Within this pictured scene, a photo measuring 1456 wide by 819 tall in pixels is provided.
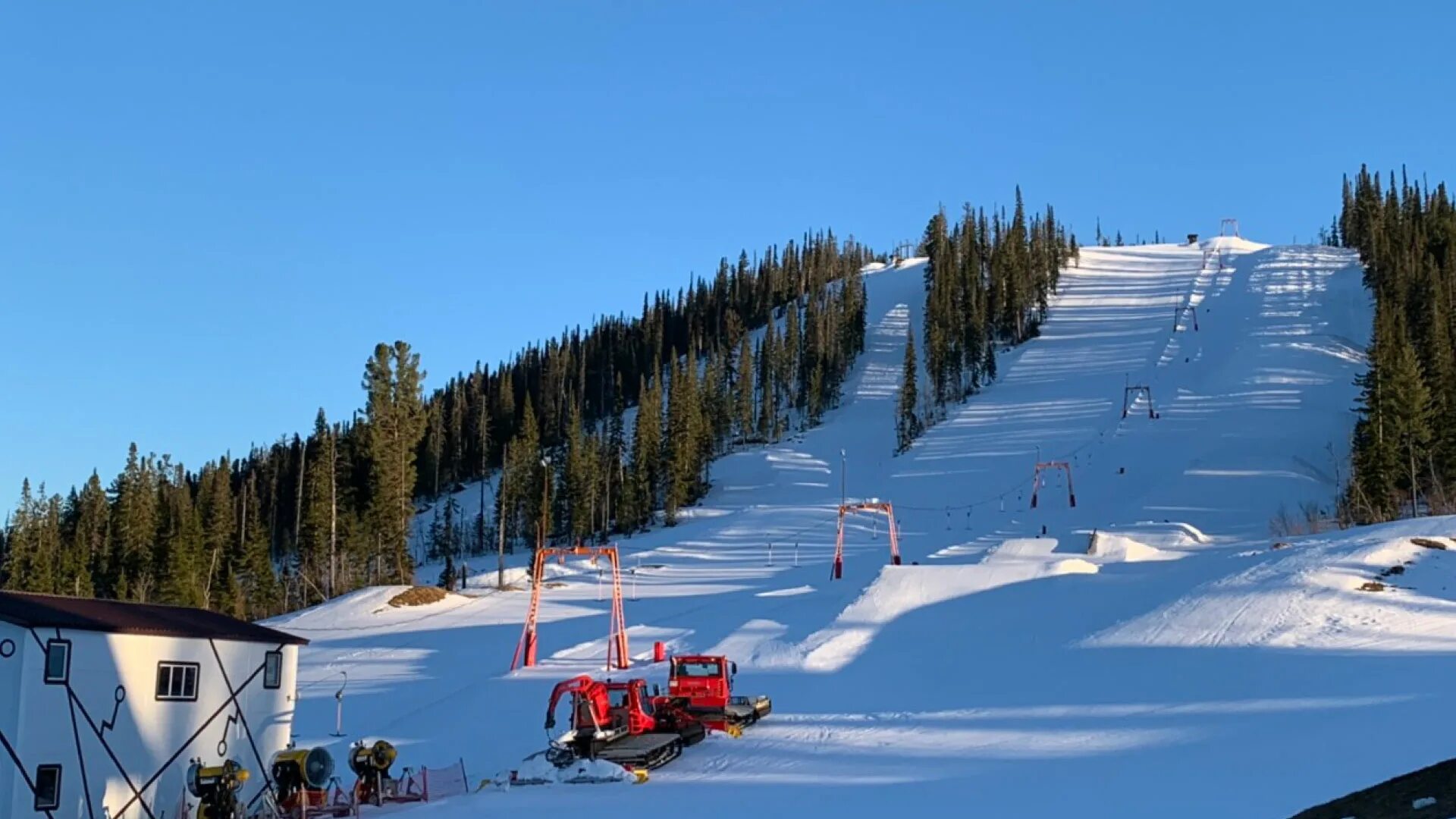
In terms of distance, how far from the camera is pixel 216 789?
18.4 meters

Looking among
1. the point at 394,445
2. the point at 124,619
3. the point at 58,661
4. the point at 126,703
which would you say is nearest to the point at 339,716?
the point at 124,619

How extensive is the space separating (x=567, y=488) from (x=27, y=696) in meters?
64.9

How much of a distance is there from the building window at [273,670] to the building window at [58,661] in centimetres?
422

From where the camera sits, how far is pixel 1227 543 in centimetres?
4122

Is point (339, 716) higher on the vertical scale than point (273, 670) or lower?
lower

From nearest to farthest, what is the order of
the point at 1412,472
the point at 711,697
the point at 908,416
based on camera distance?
the point at 711,697
the point at 1412,472
the point at 908,416

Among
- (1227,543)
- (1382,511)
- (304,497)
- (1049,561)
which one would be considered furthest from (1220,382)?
(304,497)

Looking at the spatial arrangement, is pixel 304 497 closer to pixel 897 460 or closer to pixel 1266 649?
Answer: pixel 897 460

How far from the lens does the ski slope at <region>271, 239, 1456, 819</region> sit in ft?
55.3

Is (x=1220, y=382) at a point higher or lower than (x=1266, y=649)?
higher

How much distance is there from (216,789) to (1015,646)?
15.9m

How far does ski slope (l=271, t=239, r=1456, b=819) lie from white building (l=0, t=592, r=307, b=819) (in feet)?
10.3

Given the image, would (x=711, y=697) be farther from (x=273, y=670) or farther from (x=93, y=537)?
(x=93, y=537)

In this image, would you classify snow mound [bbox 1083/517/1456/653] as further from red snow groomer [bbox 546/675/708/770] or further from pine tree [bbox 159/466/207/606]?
pine tree [bbox 159/466/207/606]
